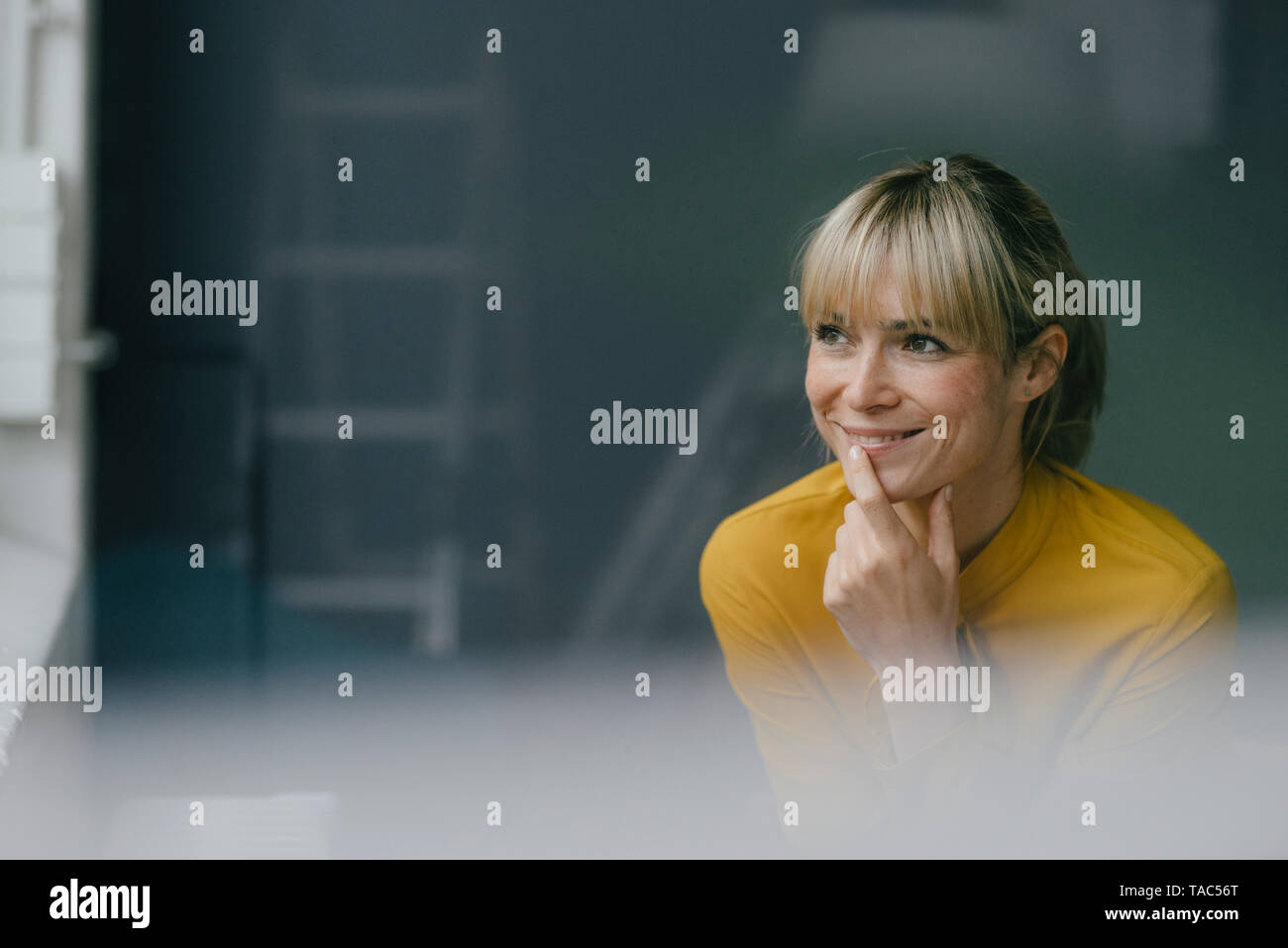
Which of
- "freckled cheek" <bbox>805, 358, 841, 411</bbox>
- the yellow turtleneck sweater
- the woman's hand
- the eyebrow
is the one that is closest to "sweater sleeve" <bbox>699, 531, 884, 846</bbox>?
the yellow turtleneck sweater

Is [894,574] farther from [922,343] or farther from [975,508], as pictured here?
[922,343]

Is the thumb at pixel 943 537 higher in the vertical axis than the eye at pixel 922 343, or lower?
lower

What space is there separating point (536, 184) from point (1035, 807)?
0.99 meters

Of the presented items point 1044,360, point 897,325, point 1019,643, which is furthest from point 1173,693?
point 897,325

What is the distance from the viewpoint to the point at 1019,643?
1357 mm

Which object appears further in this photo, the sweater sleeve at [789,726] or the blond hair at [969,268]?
the sweater sleeve at [789,726]

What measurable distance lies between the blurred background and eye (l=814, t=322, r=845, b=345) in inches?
1.9

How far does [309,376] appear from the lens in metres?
1.37

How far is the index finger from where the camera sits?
1318 mm

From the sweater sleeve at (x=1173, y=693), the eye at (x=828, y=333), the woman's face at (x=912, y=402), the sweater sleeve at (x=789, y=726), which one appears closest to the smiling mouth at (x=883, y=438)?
the woman's face at (x=912, y=402)

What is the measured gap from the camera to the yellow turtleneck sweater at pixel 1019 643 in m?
1.34

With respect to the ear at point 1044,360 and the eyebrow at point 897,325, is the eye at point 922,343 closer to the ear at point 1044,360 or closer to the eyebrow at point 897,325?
the eyebrow at point 897,325
